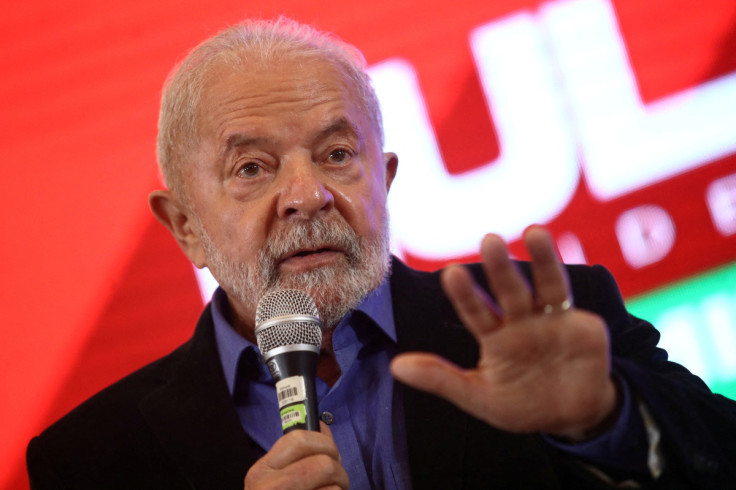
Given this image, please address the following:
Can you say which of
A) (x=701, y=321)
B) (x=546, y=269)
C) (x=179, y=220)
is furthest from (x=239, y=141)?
(x=701, y=321)

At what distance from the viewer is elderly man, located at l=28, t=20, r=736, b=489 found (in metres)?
1.88

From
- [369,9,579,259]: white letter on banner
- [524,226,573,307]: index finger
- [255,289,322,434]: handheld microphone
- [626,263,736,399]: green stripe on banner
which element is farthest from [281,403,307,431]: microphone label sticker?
[626,263,736,399]: green stripe on banner

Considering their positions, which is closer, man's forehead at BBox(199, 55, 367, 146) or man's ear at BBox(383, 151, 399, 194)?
man's forehead at BBox(199, 55, 367, 146)

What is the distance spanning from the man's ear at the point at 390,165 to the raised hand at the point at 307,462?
4.51 ft

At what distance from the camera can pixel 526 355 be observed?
3.83ft

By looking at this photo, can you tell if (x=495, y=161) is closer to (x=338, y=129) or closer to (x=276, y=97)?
(x=338, y=129)

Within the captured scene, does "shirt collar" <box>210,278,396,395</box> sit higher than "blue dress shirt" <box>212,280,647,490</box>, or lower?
higher

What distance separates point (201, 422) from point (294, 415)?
817mm

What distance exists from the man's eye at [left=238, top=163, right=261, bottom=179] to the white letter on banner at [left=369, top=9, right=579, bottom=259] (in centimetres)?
75

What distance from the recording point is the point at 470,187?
2729 mm

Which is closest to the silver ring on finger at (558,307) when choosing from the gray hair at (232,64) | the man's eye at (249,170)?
the man's eye at (249,170)

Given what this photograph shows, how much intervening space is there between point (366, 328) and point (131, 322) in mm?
1230

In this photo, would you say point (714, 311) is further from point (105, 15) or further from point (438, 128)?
point (105, 15)

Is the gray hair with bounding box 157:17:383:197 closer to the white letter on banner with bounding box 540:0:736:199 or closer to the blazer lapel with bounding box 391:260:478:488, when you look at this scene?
the blazer lapel with bounding box 391:260:478:488
